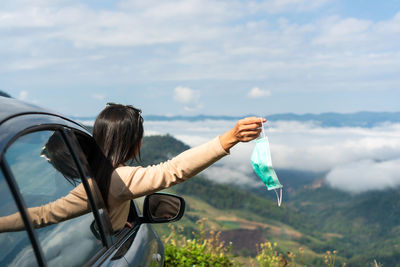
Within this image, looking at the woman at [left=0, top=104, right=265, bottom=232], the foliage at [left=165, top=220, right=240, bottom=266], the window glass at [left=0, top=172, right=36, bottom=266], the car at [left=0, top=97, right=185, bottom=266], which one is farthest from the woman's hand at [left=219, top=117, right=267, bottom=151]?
the foliage at [left=165, top=220, right=240, bottom=266]

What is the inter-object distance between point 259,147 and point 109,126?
2.66 ft

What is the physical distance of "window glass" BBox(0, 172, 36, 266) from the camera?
1.19m

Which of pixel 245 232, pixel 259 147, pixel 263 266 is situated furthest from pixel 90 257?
pixel 245 232

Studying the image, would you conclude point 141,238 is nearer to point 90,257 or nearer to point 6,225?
point 90,257

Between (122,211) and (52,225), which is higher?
(52,225)

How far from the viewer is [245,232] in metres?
91.1

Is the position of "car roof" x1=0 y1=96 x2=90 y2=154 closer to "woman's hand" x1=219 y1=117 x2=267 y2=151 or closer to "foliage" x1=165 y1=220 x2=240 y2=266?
"woman's hand" x1=219 y1=117 x2=267 y2=151

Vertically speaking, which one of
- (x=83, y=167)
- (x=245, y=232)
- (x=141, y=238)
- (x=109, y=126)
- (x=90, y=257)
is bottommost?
(x=245, y=232)

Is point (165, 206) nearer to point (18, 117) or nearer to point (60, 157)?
point (60, 157)

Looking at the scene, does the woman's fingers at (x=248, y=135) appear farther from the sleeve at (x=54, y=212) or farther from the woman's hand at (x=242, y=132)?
the sleeve at (x=54, y=212)

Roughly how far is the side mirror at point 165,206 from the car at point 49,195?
0.29 meters

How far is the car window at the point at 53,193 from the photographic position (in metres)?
1.37

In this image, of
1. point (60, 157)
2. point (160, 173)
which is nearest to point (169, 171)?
point (160, 173)

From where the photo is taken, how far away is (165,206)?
2.79m
